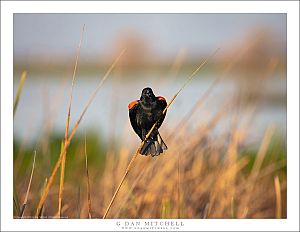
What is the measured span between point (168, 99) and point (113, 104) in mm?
287

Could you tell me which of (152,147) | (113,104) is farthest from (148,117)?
(113,104)

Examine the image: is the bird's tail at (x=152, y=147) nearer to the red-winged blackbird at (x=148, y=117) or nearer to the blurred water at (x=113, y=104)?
the red-winged blackbird at (x=148, y=117)

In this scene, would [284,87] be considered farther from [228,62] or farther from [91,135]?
[91,135]

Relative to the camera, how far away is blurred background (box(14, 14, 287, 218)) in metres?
2.02

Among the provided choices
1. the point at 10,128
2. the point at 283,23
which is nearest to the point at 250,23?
the point at 283,23

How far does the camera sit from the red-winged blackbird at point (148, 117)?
1.75 metres

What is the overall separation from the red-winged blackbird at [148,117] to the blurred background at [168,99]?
7.6 inches

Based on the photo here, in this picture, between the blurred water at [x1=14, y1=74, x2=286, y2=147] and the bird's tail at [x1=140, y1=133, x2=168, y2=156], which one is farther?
the blurred water at [x1=14, y1=74, x2=286, y2=147]

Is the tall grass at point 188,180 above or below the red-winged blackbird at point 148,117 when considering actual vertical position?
below

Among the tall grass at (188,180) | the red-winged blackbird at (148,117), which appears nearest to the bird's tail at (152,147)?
the red-winged blackbird at (148,117)

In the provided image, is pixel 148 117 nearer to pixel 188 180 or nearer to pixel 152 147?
pixel 152 147

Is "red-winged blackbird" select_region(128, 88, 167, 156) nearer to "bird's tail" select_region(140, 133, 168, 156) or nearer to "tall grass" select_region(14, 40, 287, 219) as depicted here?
"bird's tail" select_region(140, 133, 168, 156)

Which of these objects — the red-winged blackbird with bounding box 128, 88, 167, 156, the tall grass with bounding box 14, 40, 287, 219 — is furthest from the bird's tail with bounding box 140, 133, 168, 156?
the tall grass with bounding box 14, 40, 287, 219

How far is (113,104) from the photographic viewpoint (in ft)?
7.12
